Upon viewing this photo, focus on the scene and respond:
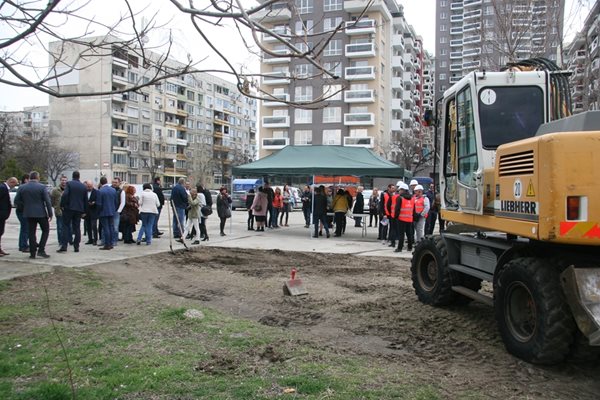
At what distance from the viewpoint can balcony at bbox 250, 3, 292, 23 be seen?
4.37 metres

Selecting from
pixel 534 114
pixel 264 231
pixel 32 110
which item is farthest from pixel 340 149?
pixel 32 110

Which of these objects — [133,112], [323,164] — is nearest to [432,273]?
[323,164]

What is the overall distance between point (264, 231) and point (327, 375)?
15.5m

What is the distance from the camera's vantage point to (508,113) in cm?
619

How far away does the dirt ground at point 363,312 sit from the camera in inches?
184

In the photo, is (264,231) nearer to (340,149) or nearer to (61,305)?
(340,149)

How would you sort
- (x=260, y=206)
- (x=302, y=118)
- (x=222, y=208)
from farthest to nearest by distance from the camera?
(x=302, y=118)
(x=260, y=206)
(x=222, y=208)

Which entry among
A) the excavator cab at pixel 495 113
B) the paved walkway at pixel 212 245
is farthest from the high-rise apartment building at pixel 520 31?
the excavator cab at pixel 495 113

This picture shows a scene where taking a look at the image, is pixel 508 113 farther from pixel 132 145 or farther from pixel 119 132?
pixel 132 145

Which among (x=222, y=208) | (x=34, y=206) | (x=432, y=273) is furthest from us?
(x=222, y=208)

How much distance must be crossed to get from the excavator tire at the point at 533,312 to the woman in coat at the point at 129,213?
10945 millimetres

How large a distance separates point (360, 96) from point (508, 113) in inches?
2646

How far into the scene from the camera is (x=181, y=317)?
6391 mm

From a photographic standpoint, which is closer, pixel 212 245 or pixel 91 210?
pixel 91 210
